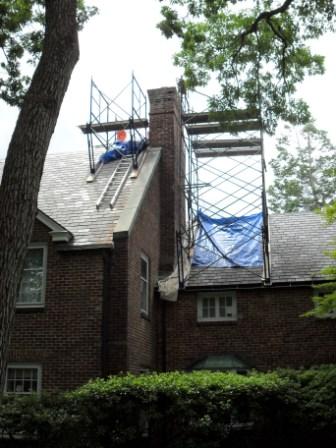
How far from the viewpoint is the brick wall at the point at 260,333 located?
1570 centimetres

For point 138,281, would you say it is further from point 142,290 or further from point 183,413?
Result: point 183,413

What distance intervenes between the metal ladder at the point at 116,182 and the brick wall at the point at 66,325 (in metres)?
2.21

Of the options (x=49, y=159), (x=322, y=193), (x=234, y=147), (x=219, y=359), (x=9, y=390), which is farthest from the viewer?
(x=322, y=193)

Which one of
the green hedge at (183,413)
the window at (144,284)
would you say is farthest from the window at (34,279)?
the green hedge at (183,413)

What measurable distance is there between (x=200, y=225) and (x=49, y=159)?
5.62m

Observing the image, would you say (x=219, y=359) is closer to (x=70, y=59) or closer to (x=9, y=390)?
(x=9, y=390)

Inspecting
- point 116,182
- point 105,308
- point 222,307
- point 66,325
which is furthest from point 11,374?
point 116,182

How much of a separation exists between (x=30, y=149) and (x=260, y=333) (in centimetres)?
1026

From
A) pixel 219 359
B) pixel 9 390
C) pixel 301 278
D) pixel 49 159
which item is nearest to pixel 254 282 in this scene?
pixel 301 278

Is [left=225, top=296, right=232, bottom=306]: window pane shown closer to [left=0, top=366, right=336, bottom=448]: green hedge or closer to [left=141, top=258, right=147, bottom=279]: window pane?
[left=141, top=258, right=147, bottom=279]: window pane

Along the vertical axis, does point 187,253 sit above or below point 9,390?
above

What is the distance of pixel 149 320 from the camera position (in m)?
16.1

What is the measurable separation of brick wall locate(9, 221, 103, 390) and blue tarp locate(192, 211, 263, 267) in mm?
4976

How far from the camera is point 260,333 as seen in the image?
52.9 ft
